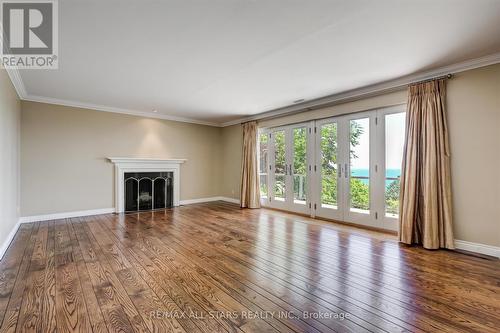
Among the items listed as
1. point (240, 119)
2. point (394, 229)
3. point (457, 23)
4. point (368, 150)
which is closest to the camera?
point (457, 23)

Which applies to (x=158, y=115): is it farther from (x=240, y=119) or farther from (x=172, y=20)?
(x=172, y=20)

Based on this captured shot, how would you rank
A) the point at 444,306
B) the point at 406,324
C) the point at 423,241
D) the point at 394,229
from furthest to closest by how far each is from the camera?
the point at 394,229 < the point at 423,241 < the point at 444,306 < the point at 406,324

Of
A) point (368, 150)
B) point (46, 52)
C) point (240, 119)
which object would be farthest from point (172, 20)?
point (240, 119)

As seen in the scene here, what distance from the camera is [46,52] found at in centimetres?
284

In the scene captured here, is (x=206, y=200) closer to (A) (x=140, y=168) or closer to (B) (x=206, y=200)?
(B) (x=206, y=200)

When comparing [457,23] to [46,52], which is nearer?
[457,23]

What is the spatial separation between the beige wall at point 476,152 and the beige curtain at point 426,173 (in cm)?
13

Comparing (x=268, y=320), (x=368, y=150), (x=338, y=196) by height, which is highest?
(x=368, y=150)

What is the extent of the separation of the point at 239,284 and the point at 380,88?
373cm

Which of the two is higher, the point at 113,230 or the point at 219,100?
the point at 219,100

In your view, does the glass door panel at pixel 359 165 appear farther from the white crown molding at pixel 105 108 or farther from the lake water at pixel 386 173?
the white crown molding at pixel 105 108

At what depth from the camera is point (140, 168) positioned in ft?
19.2

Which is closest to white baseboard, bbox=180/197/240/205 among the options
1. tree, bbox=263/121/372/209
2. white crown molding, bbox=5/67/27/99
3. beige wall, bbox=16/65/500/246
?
beige wall, bbox=16/65/500/246

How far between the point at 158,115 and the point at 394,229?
590cm
